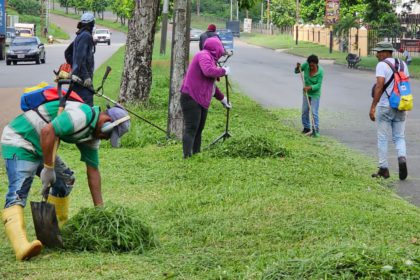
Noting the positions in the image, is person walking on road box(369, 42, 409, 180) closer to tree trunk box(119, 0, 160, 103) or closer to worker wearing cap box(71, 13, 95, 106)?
worker wearing cap box(71, 13, 95, 106)

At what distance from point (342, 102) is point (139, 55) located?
260 inches

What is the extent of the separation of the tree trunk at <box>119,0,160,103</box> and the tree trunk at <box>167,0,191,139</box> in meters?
4.62

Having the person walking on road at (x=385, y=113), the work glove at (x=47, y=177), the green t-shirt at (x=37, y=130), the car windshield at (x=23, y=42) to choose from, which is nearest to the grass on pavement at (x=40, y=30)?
the car windshield at (x=23, y=42)

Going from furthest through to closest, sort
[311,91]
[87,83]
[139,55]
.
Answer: [139,55]
[311,91]
[87,83]

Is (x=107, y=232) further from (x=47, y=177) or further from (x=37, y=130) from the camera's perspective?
(x=37, y=130)

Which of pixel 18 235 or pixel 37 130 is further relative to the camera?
pixel 37 130

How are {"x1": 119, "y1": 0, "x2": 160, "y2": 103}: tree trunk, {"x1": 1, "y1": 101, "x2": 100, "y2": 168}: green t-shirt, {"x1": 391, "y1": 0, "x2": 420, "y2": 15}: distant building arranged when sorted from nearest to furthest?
{"x1": 1, "y1": 101, "x2": 100, "y2": 168}: green t-shirt, {"x1": 119, "y1": 0, "x2": 160, "y2": 103}: tree trunk, {"x1": 391, "y1": 0, "x2": 420, "y2": 15}: distant building

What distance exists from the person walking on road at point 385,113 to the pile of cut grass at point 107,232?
5.13 meters

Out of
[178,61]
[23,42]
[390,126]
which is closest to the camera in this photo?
[390,126]

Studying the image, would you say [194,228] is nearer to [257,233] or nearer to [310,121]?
[257,233]

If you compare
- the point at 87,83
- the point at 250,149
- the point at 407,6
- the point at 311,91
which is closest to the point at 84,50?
the point at 87,83

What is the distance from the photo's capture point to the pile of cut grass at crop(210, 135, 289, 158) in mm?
11766

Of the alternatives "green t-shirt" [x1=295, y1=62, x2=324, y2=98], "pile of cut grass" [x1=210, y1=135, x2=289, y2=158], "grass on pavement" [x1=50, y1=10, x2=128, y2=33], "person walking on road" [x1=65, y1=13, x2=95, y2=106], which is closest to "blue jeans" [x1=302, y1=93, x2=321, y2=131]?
"green t-shirt" [x1=295, y1=62, x2=324, y2=98]

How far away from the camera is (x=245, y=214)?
815 cm
